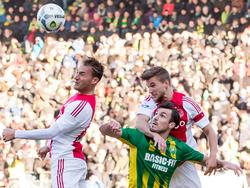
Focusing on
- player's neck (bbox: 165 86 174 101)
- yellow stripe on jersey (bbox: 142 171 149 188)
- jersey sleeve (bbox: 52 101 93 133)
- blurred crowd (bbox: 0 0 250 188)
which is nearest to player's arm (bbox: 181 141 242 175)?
yellow stripe on jersey (bbox: 142 171 149 188)

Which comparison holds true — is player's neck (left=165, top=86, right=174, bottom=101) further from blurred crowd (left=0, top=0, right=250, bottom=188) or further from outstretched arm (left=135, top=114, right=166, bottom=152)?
blurred crowd (left=0, top=0, right=250, bottom=188)

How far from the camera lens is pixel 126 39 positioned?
16.7 metres

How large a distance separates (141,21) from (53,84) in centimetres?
297

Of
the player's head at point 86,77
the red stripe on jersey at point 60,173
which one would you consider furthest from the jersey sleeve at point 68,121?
the red stripe on jersey at point 60,173

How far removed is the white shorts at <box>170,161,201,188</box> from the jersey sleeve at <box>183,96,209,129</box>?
36cm

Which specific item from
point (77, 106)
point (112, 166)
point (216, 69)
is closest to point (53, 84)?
point (112, 166)

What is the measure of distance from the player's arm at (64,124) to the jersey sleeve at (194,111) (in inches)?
32.0

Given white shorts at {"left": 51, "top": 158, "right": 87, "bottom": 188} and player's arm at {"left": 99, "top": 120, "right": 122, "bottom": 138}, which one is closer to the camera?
player's arm at {"left": 99, "top": 120, "right": 122, "bottom": 138}

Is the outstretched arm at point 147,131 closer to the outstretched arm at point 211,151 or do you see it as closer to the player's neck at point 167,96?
the player's neck at point 167,96

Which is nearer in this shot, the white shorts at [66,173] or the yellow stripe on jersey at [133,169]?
the yellow stripe on jersey at [133,169]

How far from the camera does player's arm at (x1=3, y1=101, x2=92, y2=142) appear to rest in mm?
5414

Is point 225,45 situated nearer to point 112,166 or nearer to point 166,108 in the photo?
point 112,166

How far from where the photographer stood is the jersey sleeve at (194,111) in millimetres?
5840

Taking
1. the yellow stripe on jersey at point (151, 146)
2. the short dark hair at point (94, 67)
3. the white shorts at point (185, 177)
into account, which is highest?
the short dark hair at point (94, 67)
